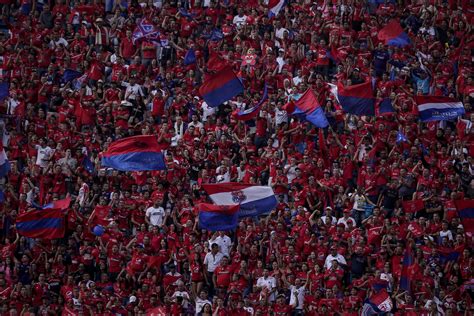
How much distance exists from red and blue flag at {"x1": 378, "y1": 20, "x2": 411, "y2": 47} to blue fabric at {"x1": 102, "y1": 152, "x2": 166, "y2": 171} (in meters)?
7.09

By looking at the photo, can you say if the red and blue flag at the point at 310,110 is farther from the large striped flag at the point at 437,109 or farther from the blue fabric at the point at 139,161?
the blue fabric at the point at 139,161

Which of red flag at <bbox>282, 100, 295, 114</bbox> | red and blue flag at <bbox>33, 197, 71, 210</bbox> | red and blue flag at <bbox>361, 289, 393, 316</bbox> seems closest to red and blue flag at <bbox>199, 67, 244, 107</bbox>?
red flag at <bbox>282, 100, 295, 114</bbox>

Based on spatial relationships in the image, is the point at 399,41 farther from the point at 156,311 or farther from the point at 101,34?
the point at 156,311

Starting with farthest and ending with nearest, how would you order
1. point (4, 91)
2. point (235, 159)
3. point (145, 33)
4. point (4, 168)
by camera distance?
point (145, 33) → point (4, 91) → point (235, 159) → point (4, 168)

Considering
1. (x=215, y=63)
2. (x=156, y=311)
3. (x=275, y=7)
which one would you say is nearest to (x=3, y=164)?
(x=156, y=311)

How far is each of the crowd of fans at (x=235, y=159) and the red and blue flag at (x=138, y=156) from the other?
0.93 m

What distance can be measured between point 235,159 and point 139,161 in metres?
2.60

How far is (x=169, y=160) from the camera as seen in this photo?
32.6 meters

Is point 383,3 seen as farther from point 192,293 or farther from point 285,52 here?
point 192,293

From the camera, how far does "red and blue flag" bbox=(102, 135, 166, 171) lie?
3112 cm

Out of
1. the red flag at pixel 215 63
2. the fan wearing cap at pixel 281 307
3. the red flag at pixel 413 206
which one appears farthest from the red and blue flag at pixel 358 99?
the fan wearing cap at pixel 281 307

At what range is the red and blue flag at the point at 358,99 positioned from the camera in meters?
32.8

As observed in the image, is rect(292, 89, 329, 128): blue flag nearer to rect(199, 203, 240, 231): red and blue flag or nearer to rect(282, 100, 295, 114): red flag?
rect(282, 100, 295, 114): red flag

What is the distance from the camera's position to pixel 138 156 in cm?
3116
